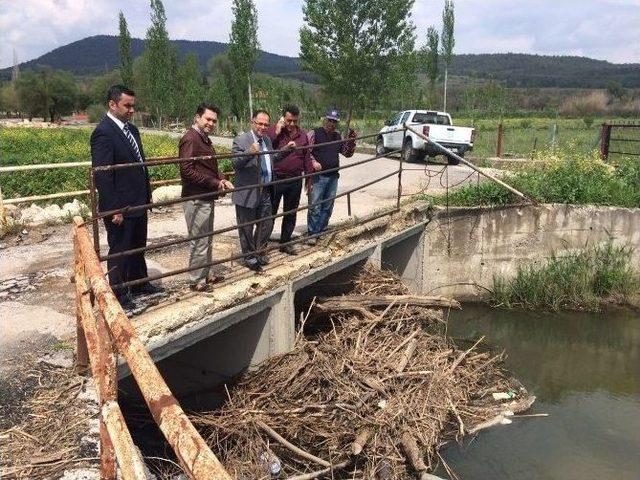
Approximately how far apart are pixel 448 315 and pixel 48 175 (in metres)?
11.0

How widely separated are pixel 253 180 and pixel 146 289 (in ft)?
4.99

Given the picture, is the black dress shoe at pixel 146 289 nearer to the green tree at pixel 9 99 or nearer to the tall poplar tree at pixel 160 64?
the tall poplar tree at pixel 160 64

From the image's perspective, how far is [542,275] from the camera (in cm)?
→ 961

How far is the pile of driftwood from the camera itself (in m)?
5.14

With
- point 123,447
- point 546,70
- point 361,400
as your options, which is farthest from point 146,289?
point 546,70

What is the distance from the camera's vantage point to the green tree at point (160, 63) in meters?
41.0

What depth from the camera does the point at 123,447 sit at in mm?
1984

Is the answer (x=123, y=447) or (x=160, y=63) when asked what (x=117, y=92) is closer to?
(x=123, y=447)

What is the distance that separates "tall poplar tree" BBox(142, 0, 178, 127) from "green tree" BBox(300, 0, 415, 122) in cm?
2183

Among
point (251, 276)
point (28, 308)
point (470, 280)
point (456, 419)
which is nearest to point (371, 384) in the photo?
point (456, 419)

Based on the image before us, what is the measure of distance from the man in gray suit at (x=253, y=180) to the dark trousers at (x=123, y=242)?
1005 millimetres

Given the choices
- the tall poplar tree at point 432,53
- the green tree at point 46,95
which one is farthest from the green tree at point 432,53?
the green tree at point 46,95

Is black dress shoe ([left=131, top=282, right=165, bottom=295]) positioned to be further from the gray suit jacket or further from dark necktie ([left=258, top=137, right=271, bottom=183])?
dark necktie ([left=258, top=137, right=271, bottom=183])

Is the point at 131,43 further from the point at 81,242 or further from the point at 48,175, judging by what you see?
the point at 81,242
